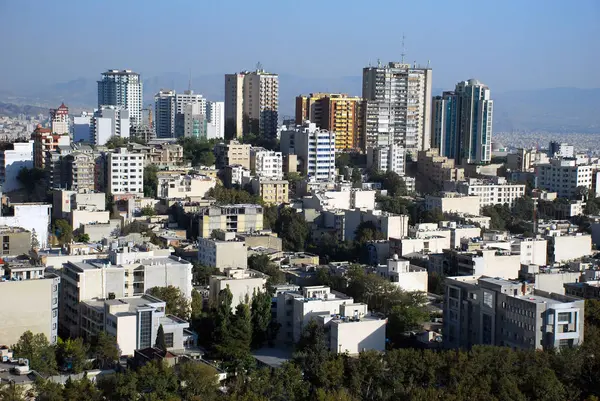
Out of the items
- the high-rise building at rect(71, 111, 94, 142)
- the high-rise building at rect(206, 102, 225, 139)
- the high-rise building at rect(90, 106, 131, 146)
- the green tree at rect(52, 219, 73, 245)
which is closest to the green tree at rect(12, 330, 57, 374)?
the green tree at rect(52, 219, 73, 245)

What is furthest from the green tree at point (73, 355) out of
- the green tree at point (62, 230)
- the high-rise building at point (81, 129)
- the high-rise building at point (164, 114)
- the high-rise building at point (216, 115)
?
the high-rise building at point (216, 115)

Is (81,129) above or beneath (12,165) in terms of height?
above

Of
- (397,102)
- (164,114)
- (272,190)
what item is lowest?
(272,190)

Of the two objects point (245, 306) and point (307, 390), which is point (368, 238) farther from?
point (307, 390)

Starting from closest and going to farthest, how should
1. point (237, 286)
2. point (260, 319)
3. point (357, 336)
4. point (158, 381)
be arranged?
point (158, 381)
point (357, 336)
point (260, 319)
point (237, 286)

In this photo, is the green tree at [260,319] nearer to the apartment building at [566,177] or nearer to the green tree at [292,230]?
the green tree at [292,230]

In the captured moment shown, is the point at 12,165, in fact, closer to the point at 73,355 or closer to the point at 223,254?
the point at 223,254

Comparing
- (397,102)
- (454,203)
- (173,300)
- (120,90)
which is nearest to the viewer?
(173,300)

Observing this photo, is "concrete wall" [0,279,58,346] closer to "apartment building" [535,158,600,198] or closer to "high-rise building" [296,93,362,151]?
"apartment building" [535,158,600,198]

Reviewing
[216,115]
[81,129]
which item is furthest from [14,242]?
[216,115]
